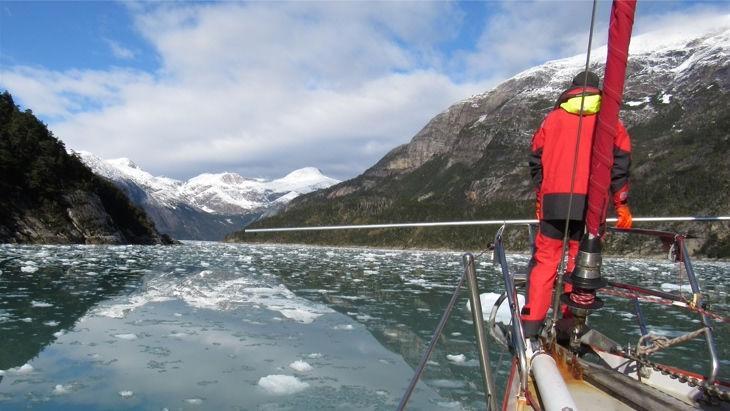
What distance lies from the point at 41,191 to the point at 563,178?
6461 centimetres

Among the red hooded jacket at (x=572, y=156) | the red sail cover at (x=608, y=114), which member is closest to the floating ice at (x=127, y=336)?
the red hooded jacket at (x=572, y=156)

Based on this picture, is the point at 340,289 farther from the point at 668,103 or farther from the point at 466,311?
the point at 668,103

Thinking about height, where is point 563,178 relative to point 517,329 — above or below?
above

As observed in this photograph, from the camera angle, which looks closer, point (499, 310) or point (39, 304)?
point (39, 304)

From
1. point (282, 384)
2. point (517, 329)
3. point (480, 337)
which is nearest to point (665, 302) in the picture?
point (517, 329)

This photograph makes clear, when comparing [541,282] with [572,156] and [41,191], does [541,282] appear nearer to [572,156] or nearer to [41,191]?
[572,156]

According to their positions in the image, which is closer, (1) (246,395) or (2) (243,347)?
(1) (246,395)

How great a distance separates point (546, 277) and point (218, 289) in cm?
1453

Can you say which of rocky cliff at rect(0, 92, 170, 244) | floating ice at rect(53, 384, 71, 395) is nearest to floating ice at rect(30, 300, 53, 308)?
floating ice at rect(53, 384, 71, 395)

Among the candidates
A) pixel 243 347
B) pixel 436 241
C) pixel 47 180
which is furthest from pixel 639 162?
pixel 243 347

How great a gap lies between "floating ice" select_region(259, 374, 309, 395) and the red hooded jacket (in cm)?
418

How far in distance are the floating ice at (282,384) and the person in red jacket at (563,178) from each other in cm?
371

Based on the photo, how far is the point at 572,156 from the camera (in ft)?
12.6

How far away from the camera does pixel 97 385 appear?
6383mm
